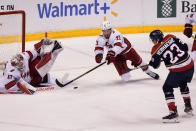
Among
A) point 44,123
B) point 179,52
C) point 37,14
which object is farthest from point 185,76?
point 37,14

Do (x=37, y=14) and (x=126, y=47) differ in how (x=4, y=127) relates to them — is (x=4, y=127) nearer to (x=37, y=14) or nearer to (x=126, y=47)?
(x=126, y=47)

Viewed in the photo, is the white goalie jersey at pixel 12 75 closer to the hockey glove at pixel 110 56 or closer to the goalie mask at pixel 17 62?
the goalie mask at pixel 17 62

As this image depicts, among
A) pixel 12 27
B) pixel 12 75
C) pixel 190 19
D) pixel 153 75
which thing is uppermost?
pixel 190 19

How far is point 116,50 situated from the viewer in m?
5.86

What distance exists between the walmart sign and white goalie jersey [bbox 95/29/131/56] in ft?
8.63

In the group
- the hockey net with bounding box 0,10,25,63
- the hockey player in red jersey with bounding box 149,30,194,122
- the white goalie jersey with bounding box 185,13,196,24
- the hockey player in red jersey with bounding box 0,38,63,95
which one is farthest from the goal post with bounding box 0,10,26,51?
the hockey player in red jersey with bounding box 149,30,194,122

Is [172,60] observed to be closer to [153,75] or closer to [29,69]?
[153,75]

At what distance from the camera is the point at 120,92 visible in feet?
18.7

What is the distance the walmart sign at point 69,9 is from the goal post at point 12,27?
150cm

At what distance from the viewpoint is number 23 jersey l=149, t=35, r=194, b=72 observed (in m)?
4.34

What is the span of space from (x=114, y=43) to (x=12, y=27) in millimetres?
1663

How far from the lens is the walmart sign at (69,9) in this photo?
841 cm

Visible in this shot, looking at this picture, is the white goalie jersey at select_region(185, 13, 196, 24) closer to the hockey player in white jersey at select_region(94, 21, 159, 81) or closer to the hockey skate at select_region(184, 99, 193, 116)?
the hockey player in white jersey at select_region(94, 21, 159, 81)

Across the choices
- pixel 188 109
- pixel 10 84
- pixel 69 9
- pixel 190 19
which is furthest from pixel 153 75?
pixel 69 9
